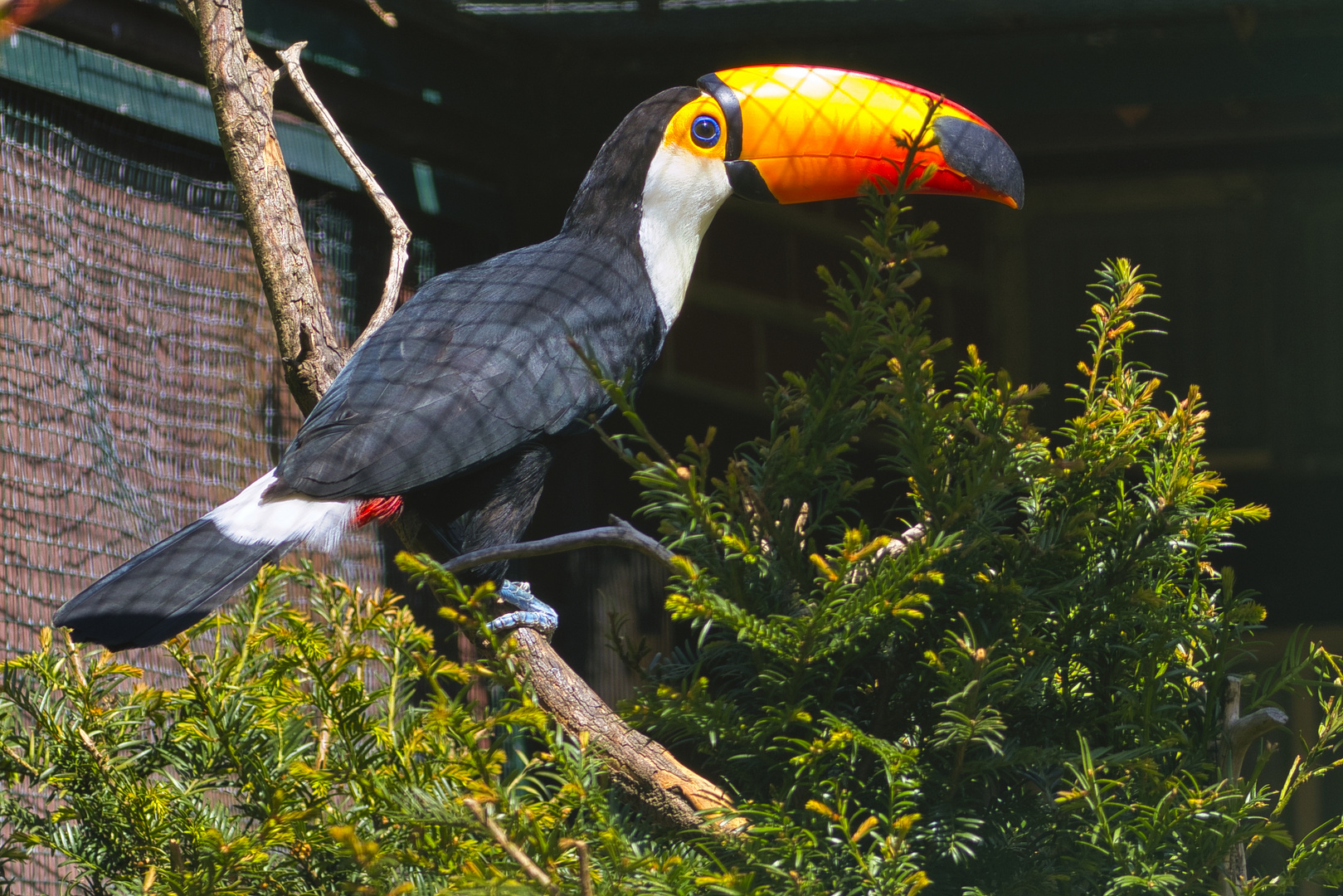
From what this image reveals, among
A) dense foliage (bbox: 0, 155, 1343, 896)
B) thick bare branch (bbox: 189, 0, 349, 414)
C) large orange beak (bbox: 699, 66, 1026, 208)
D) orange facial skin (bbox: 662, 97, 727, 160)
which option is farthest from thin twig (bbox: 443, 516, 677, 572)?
orange facial skin (bbox: 662, 97, 727, 160)

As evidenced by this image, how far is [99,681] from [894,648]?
1.01 metres

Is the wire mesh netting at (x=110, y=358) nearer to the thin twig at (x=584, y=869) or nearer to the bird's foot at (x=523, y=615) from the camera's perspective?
the bird's foot at (x=523, y=615)

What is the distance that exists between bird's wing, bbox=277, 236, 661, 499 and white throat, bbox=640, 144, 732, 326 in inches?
2.0

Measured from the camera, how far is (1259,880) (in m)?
1.08

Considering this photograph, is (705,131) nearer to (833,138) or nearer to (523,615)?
(833,138)

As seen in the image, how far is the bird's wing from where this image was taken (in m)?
1.62

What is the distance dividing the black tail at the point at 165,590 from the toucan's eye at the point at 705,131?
96 centimetres

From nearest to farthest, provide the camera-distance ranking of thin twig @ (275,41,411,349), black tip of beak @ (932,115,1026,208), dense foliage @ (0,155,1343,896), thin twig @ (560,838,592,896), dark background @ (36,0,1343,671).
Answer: thin twig @ (560,838,592,896)
dense foliage @ (0,155,1343,896)
black tip of beak @ (932,115,1026,208)
thin twig @ (275,41,411,349)
dark background @ (36,0,1343,671)

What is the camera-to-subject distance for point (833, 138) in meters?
1.98

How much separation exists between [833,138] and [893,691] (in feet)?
3.65

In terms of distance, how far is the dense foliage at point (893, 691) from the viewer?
961 mm

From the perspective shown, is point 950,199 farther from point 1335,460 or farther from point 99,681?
point 99,681

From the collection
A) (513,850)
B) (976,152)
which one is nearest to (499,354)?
(976,152)

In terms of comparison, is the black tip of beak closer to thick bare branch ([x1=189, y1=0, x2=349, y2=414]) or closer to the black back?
the black back
